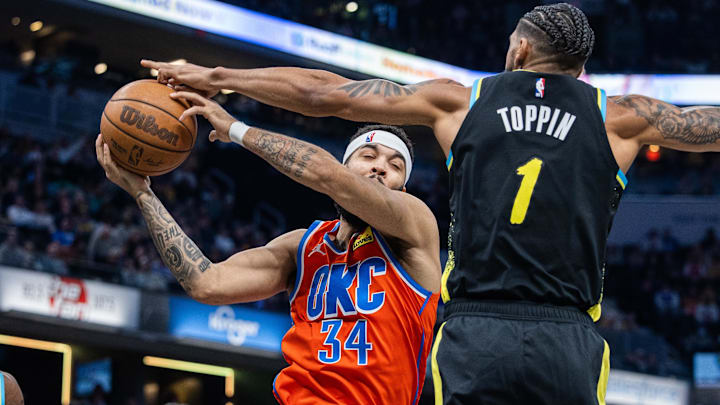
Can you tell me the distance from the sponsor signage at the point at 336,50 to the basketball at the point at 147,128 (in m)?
13.8

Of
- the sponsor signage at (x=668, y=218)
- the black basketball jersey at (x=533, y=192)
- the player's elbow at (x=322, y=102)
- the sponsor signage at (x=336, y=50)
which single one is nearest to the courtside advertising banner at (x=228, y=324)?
the sponsor signage at (x=336, y=50)

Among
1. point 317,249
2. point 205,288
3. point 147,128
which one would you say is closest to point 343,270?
point 317,249

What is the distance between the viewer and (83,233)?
13.8m

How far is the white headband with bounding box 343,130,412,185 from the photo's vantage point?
14.3 ft

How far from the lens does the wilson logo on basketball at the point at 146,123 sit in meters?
4.13

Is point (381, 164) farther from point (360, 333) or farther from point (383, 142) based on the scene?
point (360, 333)

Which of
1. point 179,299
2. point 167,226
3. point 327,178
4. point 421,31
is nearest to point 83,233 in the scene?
point 179,299

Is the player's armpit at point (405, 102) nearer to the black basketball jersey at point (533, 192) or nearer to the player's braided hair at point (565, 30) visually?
the black basketball jersey at point (533, 192)

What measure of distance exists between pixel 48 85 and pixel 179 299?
582cm

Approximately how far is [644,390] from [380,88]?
15.2m

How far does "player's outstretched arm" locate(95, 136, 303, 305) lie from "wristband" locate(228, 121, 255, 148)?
71 cm

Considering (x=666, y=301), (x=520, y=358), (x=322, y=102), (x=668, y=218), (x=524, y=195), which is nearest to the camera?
(x=520, y=358)

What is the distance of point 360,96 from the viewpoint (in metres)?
3.39

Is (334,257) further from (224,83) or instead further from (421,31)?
(421,31)
